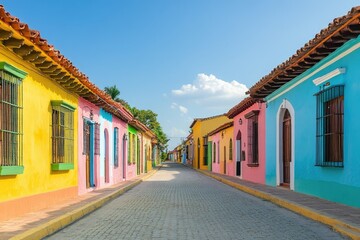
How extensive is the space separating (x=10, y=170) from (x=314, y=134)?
760 centimetres

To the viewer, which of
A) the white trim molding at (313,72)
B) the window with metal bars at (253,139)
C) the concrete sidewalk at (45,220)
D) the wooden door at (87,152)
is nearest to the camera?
the concrete sidewalk at (45,220)

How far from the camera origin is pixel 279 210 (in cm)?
1007

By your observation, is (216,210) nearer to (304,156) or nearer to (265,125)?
(304,156)

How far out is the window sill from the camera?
285 inches

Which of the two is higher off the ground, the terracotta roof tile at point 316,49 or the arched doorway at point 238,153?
the terracotta roof tile at point 316,49

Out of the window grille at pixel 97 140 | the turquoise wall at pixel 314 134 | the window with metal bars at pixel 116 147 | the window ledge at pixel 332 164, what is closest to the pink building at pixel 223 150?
the window with metal bars at pixel 116 147

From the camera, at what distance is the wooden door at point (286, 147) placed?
48.9 ft

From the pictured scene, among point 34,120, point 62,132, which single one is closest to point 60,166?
point 62,132

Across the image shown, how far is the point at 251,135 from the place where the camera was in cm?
2019

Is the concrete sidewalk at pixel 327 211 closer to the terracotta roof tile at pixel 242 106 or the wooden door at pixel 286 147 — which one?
the wooden door at pixel 286 147

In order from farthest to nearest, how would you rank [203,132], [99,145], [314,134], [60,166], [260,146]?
[203,132], [260,146], [99,145], [314,134], [60,166]

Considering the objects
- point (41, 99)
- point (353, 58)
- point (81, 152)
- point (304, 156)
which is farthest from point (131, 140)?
point (353, 58)

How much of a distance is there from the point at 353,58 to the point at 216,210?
440cm

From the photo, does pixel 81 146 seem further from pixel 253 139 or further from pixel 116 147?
pixel 253 139
